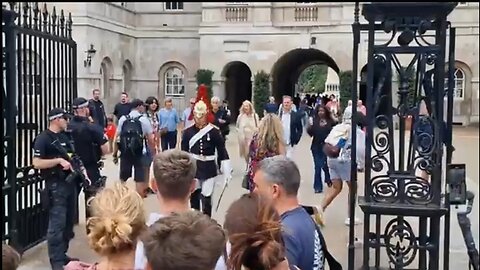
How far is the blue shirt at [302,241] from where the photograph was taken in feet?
12.6

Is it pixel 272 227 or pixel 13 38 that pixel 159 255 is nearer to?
pixel 272 227

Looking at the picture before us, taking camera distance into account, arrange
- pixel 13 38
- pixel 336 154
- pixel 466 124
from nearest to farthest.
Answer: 1. pixel 13 38
2. pixel 336 154
3. pixel 466 124

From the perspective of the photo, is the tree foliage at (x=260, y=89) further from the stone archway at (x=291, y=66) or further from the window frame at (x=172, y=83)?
the window frame at (x=172, y=83)

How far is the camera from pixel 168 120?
1814cm

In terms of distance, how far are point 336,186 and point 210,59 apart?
26.5m

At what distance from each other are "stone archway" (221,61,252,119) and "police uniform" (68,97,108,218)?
26986 millimetres

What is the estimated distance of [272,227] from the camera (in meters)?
A: 3.15

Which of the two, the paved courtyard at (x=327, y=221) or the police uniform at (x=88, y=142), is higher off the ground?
the police uniform at (x=88, y=142)

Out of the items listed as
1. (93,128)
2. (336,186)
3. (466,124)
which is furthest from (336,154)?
(466,124)

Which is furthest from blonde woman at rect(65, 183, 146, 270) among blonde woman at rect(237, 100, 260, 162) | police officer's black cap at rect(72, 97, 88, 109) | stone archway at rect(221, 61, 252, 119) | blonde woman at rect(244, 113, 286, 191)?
stone archway at rect(221, 61, 252, 119)

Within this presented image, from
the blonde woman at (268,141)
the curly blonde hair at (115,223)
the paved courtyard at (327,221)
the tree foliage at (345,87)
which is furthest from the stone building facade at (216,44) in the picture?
the curly blonde hair at (115,223)

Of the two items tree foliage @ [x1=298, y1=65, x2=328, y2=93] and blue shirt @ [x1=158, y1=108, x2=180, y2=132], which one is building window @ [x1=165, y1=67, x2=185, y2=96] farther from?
tree foliage @ [x1=298, y1=65, x2=328, y2=93]

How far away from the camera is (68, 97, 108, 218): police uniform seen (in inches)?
356

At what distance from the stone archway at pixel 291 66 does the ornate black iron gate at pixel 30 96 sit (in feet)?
85.8
